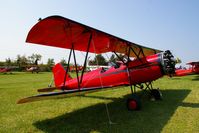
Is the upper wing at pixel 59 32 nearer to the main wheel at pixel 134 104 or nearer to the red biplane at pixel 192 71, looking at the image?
the main wheel at pixel 134 104

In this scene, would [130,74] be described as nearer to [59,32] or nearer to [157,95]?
[157,95]

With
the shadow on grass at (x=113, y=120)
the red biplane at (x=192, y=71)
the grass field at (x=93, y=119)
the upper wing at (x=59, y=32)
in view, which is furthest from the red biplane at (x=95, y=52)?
the red biplane at (x=192, y=71)

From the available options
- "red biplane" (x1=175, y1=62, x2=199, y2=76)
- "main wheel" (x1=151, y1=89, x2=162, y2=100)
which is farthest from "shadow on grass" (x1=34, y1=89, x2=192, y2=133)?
"red biplane" (x1=175, y1=62, x2=199, y2=76)

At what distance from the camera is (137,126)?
514 centimetres

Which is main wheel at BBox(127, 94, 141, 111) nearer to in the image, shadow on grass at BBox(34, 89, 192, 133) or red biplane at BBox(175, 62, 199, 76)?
shadow on grass at BBox(34, 89, 192, 133)

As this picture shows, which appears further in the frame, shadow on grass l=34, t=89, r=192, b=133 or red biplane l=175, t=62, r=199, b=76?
red biplane l=175, t=62, r=199, b=76

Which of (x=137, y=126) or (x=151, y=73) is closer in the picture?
(x=137, y=126)

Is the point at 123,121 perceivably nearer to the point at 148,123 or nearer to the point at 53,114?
the point at 148,123

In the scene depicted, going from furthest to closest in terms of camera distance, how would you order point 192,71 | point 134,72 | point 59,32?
point 192,71 → point 134,72 → point 59,32

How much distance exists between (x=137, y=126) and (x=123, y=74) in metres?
3.36

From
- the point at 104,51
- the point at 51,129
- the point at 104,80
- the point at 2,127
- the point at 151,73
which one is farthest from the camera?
the point at 104,51

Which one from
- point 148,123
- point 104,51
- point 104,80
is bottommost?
point 148,123

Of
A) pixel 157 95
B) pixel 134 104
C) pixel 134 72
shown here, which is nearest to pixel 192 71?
pixel 157 95

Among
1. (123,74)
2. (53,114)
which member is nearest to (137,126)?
(53,114)
